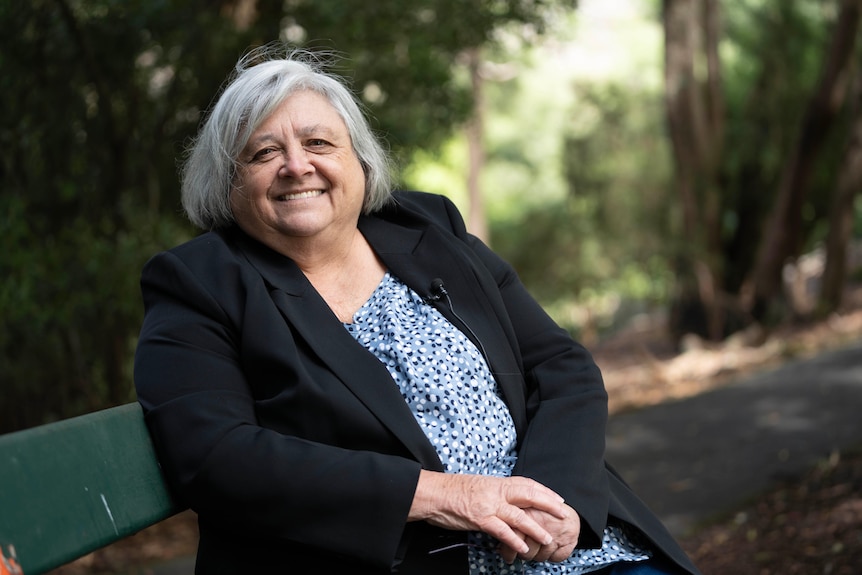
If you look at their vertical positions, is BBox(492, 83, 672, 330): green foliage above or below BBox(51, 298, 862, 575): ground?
above

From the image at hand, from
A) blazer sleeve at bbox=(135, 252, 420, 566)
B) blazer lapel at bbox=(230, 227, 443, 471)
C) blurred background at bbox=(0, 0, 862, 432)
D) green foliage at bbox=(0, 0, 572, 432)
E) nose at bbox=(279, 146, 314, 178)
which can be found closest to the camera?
blazer sleeve at bbox=(135, 252, 420, 566)

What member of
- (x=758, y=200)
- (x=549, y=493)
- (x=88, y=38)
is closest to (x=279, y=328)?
(x=549, y=493)

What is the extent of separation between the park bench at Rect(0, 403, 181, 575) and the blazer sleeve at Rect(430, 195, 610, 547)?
2.78ft

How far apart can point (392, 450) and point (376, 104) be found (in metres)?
4.56

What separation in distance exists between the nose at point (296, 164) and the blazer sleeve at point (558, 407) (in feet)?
1.74

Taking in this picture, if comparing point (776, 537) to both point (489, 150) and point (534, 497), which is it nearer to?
point (534, 497)

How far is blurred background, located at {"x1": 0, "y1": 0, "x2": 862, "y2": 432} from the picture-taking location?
538 cm

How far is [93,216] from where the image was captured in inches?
230

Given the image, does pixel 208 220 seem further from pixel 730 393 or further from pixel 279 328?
pixel 730 393

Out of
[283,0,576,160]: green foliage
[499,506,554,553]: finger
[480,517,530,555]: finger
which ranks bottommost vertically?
[480,517,530,555]: finger

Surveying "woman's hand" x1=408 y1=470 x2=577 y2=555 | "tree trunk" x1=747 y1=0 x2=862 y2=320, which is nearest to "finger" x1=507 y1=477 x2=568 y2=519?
"woman's hand" x1=408 y1=470 x2=577 y2=555

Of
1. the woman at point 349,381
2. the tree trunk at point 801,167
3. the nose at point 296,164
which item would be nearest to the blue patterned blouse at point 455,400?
the woman at point 349,381

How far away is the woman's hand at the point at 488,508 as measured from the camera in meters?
2.16

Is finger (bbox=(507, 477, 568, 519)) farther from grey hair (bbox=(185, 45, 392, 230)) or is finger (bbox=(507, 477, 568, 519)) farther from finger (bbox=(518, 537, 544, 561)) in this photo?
grey hair (bbox=(185, 45, 392, 230))
